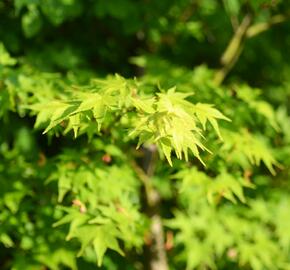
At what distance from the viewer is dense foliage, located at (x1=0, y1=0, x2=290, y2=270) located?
2.45 meters

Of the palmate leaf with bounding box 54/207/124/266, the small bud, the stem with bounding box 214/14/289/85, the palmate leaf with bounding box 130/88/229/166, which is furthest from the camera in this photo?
the stem with bounding box 214/14/289/85

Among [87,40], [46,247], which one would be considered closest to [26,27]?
[87,40]

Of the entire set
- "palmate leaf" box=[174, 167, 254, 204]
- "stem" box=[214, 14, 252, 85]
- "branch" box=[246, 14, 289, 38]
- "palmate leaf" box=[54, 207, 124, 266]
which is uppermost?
"branch" box=[246, 14, 289, 38]

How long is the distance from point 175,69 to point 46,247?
1.50 m

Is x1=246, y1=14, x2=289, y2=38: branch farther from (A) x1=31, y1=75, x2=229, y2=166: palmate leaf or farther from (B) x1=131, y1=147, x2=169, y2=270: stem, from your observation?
(A) x1=31, y1=75, x2=229, y2=166: palmate leaf

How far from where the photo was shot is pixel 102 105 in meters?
2.03

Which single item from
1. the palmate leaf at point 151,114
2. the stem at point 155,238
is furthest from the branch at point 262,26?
the palmate leaf at point 151,114

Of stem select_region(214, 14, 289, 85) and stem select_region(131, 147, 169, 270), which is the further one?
stem select_region(214, 14, 289, 85)

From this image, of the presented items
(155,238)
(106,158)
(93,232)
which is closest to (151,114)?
(93,232)

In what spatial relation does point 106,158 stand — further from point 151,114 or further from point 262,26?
point 262,26

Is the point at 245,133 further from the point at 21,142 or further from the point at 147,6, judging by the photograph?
the point at 21,142

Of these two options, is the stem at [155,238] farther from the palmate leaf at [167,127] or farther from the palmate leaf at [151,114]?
the palmate leaf at [167,127]

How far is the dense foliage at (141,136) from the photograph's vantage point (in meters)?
2.45

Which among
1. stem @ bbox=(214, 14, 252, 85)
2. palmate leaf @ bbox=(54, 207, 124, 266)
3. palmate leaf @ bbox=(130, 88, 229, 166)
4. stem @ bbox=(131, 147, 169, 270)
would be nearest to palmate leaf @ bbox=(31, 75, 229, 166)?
palmate leaf @ bbox=(130, 88, 229, 166)
